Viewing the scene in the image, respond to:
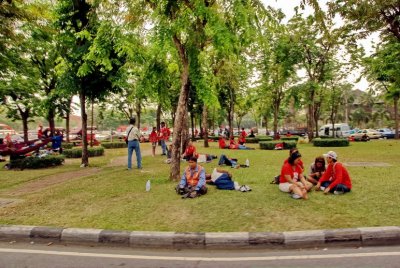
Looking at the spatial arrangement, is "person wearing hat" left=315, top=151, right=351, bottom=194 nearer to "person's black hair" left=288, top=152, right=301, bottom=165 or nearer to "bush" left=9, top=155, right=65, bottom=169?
"person's black hair" left=288, top=152, right=301, bottom=165

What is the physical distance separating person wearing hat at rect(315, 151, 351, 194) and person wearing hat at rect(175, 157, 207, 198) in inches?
107

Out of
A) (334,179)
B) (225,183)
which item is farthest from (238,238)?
(334,179)

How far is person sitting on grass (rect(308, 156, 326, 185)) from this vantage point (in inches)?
326

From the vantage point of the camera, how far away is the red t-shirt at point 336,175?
7.44 metres

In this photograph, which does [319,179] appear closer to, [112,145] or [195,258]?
[195,258]

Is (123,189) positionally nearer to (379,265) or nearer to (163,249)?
(163,249)

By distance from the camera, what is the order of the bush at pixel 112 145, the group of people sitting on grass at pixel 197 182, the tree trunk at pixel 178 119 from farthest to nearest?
the bush at pixel 112 145, the tree trunk at pixel 178 119, the group of people sitting on grass at pixel 197 182

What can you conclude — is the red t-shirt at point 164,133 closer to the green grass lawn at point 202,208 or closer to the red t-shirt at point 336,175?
the green grass lawn at point 202,208

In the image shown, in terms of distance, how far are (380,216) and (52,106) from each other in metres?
21.8

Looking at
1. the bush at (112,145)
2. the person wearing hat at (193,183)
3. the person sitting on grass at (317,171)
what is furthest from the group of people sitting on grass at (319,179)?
the bush at (112,145)

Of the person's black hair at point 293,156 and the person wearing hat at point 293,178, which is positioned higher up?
the person's black hair at point 293,156

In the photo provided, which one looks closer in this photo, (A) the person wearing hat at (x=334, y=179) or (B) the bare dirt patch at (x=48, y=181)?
(A) the person wearing hat at (x=334, y=179)

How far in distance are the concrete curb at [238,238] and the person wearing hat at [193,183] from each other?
7.24 feet

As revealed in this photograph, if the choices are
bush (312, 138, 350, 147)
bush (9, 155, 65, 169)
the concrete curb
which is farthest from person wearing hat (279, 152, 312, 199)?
bush (312, 138, 350, 147)
